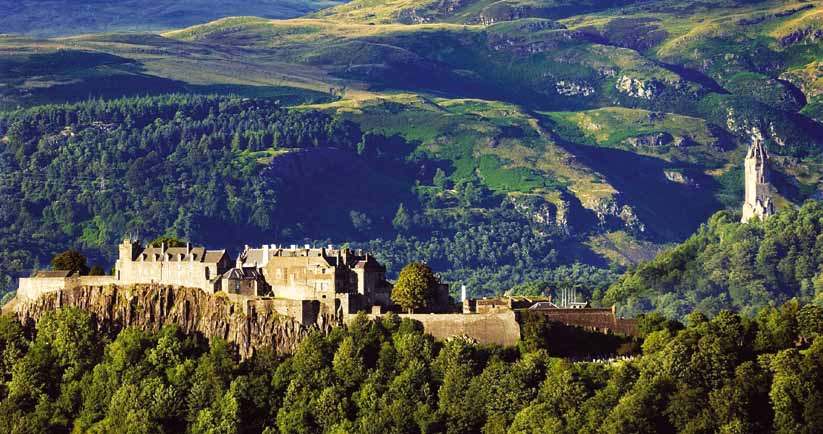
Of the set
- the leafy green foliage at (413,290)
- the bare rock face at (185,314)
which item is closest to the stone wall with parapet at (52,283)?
the bare rock face at (185,314)

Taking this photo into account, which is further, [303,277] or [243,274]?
[243,274]

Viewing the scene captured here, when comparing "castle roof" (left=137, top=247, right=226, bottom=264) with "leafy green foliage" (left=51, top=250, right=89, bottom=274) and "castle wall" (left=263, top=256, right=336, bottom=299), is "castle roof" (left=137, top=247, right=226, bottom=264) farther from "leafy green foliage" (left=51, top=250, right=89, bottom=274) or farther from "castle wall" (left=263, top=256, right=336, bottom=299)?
"leafy green foliage" (left=51, top=250, right=89, bottom=274)

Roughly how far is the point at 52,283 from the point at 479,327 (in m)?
26.2

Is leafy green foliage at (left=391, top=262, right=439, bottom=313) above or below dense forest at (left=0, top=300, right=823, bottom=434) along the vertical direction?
above

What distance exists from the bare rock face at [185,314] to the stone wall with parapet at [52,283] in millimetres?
427

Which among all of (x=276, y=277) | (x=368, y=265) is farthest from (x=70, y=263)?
(x=368, y=265)

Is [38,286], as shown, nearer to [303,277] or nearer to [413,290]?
[303,277]

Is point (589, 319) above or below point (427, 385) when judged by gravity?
above

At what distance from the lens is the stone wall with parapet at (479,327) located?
114 meters

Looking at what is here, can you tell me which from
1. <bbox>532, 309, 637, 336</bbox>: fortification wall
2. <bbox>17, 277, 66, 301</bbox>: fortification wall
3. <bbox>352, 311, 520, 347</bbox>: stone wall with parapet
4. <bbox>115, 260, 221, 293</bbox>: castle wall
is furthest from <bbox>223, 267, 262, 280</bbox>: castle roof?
<bbox>532, 309, 637, 336</bbox>: fortification wall

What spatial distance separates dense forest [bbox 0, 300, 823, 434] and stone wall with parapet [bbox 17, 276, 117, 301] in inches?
127

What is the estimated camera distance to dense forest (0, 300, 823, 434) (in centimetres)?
11006

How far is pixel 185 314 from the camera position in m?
119

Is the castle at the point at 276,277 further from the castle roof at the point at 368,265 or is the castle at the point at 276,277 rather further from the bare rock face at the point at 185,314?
the bare rock face at the point at 185,314
